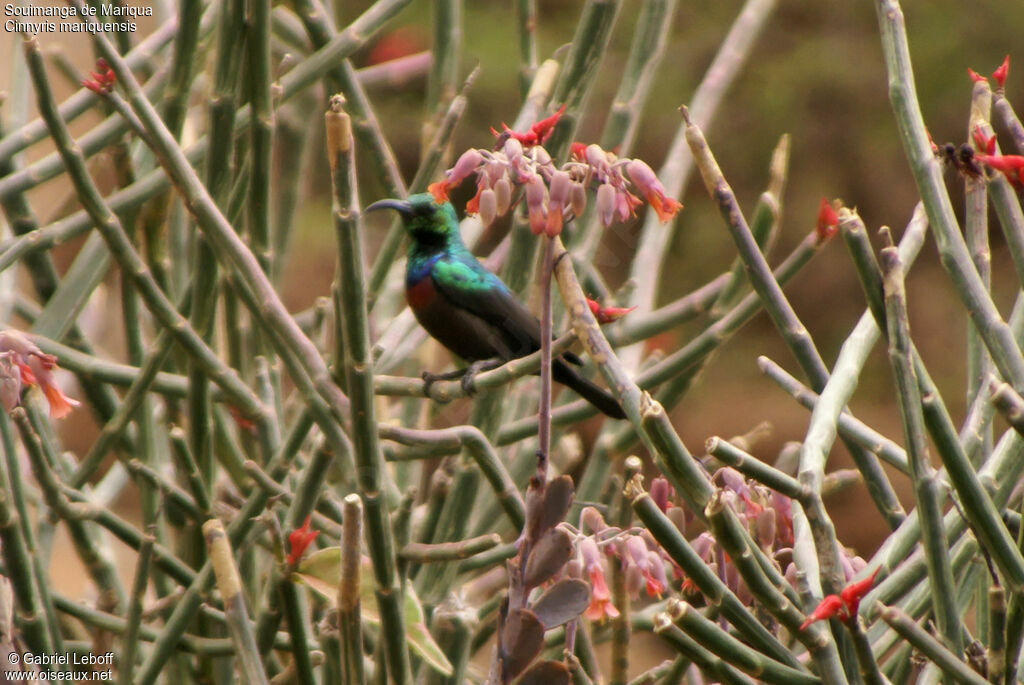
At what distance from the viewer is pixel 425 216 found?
181 cm

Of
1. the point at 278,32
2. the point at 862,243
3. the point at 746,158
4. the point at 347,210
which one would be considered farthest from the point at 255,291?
the point at 746,158

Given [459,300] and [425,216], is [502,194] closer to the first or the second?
[425,216]

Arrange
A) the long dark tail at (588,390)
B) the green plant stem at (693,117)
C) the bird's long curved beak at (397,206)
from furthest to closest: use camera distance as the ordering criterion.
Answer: the green plant stem at (693,117), the long dark tail at (588,390), the bird's long curved beak at (397,206)

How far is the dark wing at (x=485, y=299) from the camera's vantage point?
205cm

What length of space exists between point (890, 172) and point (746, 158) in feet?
2.21

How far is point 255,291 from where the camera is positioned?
1072 millimetres

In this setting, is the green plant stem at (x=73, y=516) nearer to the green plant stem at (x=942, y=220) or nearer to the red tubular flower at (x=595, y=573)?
the red tubular flower at (x=595, y=573)

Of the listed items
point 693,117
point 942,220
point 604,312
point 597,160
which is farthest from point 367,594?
point 693,117

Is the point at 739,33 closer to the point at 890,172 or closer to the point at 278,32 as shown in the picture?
the point at 278,32

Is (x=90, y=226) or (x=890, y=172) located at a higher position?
(x=890, y=172)

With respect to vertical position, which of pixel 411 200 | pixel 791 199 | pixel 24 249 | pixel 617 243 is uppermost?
pixel 791 199

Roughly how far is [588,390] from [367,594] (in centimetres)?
74

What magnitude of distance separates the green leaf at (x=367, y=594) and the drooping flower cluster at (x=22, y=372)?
0.28 metres

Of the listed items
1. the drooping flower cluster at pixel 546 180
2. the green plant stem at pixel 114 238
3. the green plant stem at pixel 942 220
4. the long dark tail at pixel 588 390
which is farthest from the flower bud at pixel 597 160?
the long dark tail at pixel 588 390
